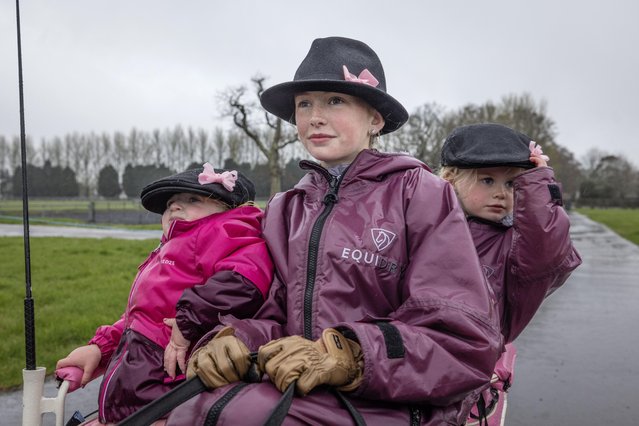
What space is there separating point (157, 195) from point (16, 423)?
215 cm

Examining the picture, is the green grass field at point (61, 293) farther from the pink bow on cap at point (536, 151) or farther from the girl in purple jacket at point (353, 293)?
the pink bow on cap at point (536, 151)

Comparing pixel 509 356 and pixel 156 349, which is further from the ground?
pixel 156 349

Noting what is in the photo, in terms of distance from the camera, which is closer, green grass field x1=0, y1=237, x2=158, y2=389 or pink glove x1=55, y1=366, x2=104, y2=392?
pink glove x1=55, y1=366, x2=104, y2=392

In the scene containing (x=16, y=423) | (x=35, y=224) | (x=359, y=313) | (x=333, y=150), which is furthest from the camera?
(x=35, y=224)

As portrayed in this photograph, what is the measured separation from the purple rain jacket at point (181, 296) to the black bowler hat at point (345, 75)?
0.61m

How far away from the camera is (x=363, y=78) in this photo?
2.13 m

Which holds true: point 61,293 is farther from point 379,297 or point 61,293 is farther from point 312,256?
point 379,297

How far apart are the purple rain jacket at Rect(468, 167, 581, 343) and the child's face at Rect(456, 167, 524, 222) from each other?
14 cm

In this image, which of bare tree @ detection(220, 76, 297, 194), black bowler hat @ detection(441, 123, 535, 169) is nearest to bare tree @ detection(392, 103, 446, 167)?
bare tree @ detection(220, 76, 297, 194)

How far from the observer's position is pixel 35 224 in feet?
74.7

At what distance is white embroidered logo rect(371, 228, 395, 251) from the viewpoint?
194 cm

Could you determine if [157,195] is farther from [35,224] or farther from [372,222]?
[35,224]

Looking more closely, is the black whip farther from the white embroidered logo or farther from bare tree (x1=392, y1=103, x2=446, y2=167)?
bare tree (x1=392, y1=103, x2=446, y2=167)

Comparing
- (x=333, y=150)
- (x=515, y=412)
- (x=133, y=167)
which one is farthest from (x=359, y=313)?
(x=133, y=167)
